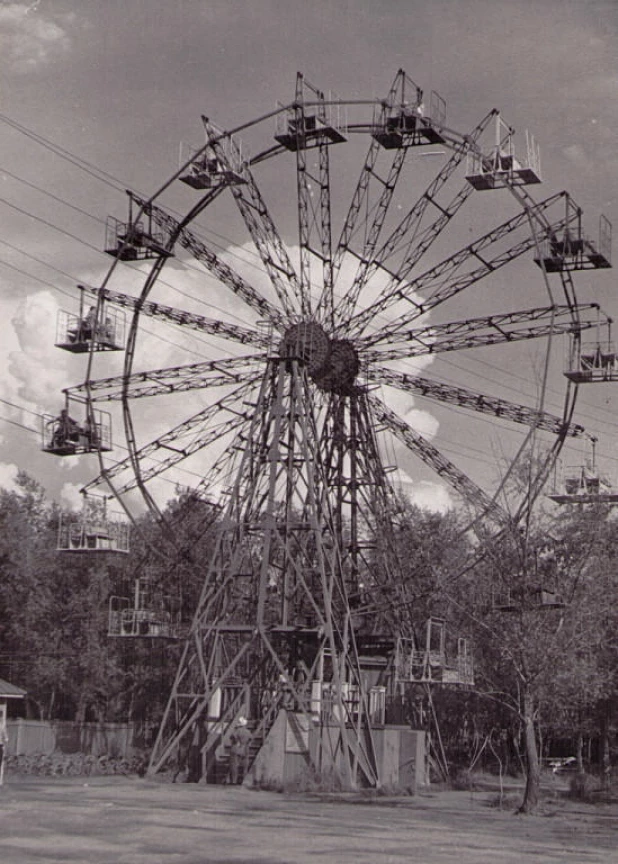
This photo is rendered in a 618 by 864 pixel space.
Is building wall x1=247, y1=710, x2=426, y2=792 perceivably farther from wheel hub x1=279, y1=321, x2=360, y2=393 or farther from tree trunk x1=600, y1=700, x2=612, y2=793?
tree trunk x1=600, y1=700, x2=612, y2=793

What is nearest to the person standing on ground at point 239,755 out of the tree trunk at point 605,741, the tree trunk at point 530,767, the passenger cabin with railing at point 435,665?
the passenger cabin with railing at point 435,665

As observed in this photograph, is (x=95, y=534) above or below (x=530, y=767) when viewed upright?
above

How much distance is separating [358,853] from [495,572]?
15829 mm

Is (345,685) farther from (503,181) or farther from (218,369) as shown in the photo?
(503,181)

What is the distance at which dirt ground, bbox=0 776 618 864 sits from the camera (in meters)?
18.1

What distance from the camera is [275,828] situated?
22.4 metres

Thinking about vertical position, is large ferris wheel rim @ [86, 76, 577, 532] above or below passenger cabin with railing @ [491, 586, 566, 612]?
above

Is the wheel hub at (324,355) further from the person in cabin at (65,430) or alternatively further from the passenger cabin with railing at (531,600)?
the passenger cabin with railing at (531,600)

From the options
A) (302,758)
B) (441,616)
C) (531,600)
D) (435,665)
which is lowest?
(302,758)

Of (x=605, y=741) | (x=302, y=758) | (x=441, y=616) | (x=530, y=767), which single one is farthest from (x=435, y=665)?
(x=605, y=741)

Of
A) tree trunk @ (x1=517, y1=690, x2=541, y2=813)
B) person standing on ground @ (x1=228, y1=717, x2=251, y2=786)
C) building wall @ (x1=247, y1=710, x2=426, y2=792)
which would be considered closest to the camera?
tree trunk @ (x1=517, y1=690, x2=541, y2=813)

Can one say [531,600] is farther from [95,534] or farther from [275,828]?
[95,534]

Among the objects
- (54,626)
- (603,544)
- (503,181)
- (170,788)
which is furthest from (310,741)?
(54,626)

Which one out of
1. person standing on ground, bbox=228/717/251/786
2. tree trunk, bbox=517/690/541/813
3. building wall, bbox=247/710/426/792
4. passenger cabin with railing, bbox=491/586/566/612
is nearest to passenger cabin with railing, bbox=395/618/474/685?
building wall, bbox=247/710/426/792
